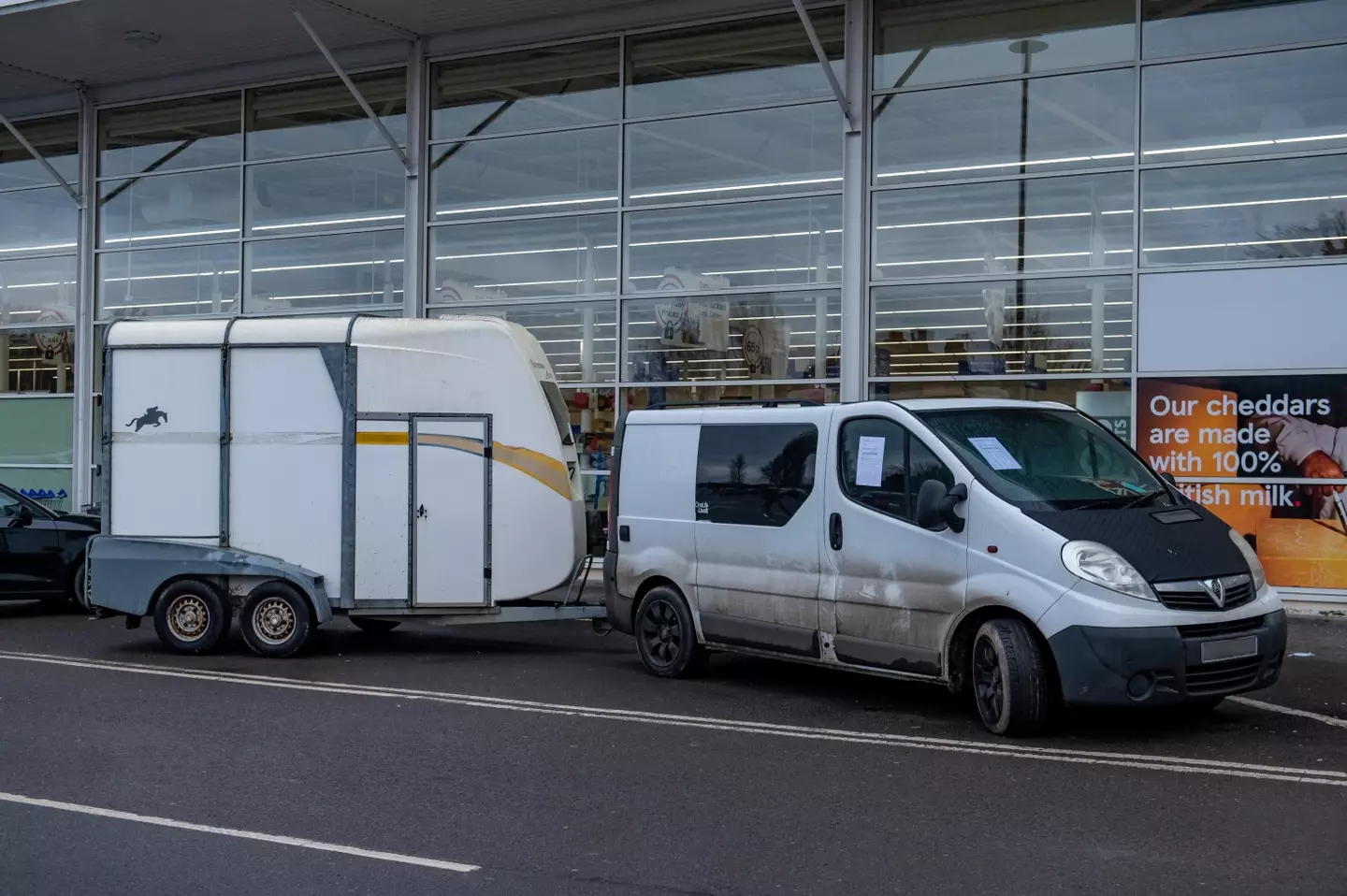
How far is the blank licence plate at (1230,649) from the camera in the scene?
816 cm

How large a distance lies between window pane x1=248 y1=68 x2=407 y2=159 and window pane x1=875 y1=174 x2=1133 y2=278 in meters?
7.32

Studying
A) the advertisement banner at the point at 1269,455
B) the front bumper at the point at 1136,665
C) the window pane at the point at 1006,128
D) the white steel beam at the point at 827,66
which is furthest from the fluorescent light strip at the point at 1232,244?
the front bumper at the point at 1136,665

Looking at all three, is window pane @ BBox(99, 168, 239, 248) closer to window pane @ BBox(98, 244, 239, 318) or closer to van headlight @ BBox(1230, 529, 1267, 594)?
window pane @ BBox(98, 244, 239, 318)

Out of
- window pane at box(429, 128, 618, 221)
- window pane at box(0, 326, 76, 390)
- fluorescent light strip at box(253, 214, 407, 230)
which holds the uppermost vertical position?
window pane at box(429, 128, 618, 221)

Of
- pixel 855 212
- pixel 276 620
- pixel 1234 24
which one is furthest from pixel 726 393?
pixel 276 620

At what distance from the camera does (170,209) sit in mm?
22781

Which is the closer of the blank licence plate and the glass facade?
the blank licence plate

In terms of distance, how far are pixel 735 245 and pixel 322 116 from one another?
7012 millimetres

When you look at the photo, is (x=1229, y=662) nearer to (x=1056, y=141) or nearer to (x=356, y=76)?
(x=1056, y=141)

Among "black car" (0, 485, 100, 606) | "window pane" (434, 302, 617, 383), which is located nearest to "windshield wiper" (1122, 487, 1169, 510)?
"window pane" (434, 302, 617, 383)

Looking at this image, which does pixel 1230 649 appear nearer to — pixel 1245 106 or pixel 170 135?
pixel 1245 106

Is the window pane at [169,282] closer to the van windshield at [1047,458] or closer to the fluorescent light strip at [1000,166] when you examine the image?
the fluorescent light strip at [1000,166]

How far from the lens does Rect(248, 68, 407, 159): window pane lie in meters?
20.6

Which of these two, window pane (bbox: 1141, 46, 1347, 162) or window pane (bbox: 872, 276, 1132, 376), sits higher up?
window pane (bbox: 1141, 46, 1347, 162)
